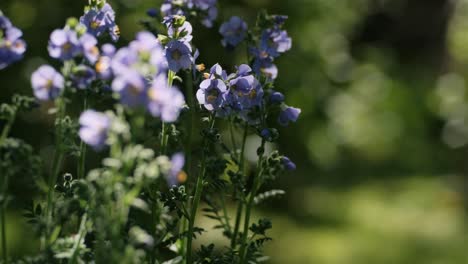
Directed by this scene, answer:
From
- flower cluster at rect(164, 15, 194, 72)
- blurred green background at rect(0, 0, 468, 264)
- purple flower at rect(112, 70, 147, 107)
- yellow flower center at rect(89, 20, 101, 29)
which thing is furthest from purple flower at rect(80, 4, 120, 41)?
blurred green background at rect(0, 0, 468, 264)

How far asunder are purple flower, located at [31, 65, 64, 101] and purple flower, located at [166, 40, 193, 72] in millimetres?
355

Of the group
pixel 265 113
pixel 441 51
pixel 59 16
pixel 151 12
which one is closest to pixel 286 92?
pixel 59 16

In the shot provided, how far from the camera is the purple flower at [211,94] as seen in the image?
1.78 metres

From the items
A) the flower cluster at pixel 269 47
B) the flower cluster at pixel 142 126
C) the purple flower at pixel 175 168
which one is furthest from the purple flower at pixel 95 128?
the flower cluster at pixel 269 47

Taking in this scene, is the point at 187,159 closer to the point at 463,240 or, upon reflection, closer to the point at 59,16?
the point at 59,16

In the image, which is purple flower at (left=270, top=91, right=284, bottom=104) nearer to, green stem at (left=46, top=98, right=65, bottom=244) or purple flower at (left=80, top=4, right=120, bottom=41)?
purple flower at (left=80, top=4, right=120, bottom=41)

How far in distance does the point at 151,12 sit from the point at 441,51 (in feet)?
32.0

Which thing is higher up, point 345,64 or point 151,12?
point 345,64

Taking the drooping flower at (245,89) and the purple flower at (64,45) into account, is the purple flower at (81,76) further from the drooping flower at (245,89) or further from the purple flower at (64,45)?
the drooping flower at (245,89)

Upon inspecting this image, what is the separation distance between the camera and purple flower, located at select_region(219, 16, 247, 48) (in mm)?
2244

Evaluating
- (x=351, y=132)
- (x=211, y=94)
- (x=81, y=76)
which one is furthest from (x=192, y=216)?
(x=351, y=132)

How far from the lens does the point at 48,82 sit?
1499 millimetres

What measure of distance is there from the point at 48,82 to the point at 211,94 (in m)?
0.44

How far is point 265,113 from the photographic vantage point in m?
1.97
